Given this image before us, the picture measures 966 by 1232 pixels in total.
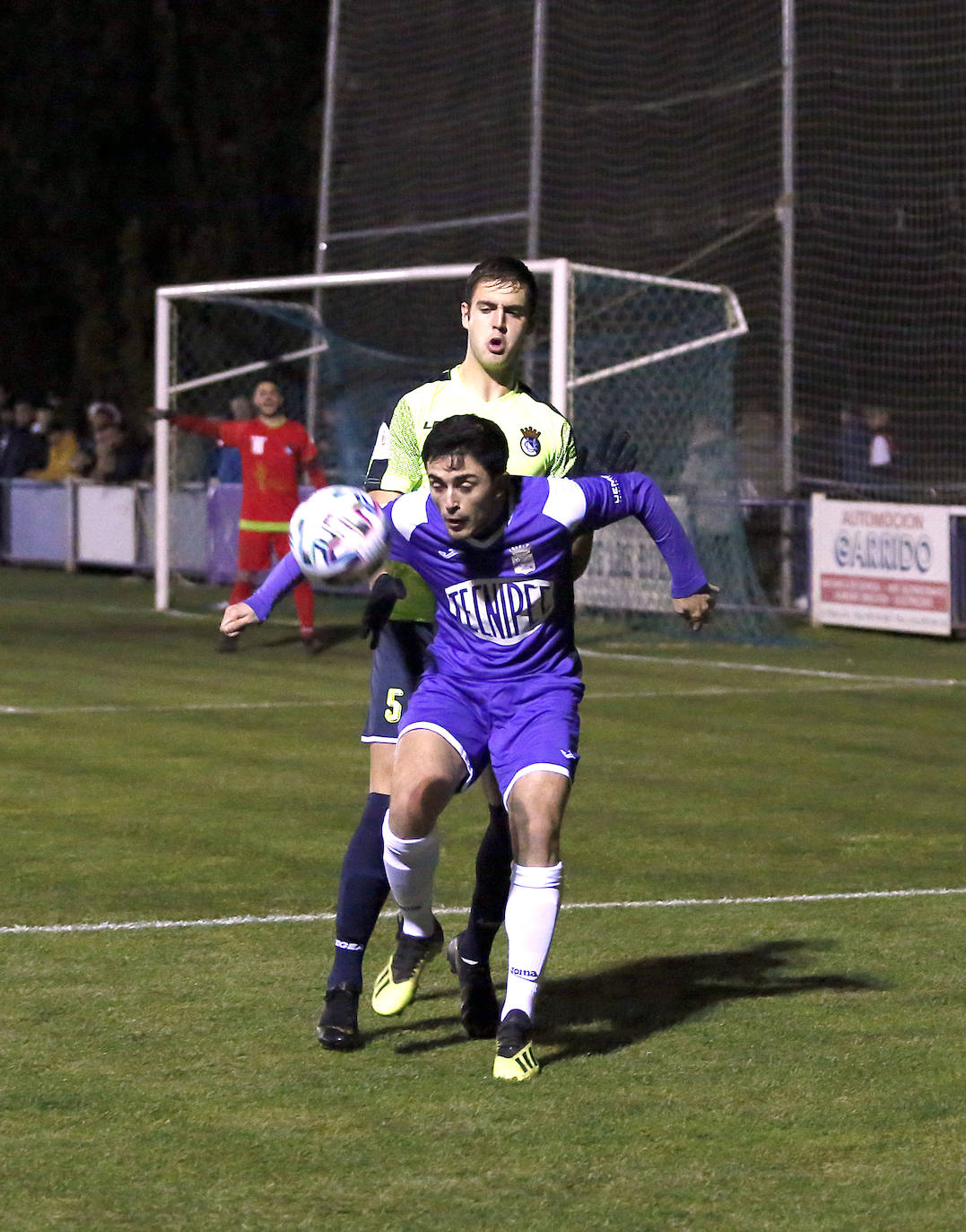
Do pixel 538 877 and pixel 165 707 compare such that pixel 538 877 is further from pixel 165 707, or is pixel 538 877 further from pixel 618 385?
pixel 618 385

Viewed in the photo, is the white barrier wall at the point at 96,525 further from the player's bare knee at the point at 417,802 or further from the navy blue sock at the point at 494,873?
the player's bare knee at the point at 417,802

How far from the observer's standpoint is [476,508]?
530 cm

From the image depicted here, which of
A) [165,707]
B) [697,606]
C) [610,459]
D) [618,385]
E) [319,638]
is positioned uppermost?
[618,385]

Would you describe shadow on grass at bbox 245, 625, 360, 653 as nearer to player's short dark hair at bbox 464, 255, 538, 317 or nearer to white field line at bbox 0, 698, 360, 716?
white field line at bbox 0, 698, 360, 716

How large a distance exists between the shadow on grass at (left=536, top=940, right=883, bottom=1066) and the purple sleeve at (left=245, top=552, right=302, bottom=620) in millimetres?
1308

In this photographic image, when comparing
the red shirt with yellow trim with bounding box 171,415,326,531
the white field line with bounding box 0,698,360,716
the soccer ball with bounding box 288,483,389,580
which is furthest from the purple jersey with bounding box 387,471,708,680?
the red shirt with yellow trim with bounding box 171,415,326,531

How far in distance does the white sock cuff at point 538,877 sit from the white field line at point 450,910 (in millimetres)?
1845

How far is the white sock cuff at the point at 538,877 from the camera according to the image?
5.34 meters

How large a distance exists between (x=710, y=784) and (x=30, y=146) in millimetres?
29047

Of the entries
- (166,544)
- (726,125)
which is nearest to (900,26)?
(726,125)

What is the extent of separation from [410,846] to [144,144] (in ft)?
112

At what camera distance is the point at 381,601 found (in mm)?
5531

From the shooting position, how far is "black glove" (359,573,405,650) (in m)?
5.53

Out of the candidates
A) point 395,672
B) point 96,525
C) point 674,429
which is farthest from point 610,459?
point 96,525
